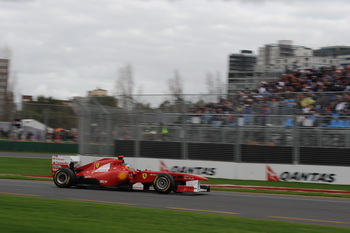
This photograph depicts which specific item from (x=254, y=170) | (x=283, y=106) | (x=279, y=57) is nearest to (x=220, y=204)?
(x=254, y=170)

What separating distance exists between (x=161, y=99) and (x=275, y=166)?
6256 millimetres

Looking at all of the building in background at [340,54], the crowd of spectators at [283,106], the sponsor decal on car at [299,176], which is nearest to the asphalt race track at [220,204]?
the sponsor decal on car at [299,176]

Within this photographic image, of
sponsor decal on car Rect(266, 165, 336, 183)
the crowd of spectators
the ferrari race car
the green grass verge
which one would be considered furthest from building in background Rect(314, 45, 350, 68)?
the green grass verge

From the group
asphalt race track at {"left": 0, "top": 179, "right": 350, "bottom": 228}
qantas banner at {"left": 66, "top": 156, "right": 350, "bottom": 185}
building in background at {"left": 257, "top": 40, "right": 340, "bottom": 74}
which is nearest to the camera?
asphalt race track at {"left": 0, "top": 179, "right": 350, "bottom": 228}

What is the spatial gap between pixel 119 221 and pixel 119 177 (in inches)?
255

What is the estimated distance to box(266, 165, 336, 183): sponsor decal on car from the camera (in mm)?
19984

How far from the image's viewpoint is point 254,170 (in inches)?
847

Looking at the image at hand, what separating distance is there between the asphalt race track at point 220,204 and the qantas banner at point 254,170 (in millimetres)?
6750

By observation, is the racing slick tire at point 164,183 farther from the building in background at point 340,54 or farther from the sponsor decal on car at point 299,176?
the building in background at point 340,54

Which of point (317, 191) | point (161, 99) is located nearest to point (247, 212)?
point (317, 191)

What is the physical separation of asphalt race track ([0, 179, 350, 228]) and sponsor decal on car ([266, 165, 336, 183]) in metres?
6.75

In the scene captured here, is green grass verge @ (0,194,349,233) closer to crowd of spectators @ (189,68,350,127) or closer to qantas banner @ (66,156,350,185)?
qantas banner @ (66,156,350,185)

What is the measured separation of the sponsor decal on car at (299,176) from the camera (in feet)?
65.6

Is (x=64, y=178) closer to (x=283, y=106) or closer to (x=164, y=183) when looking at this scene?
(x=164, y=183)
